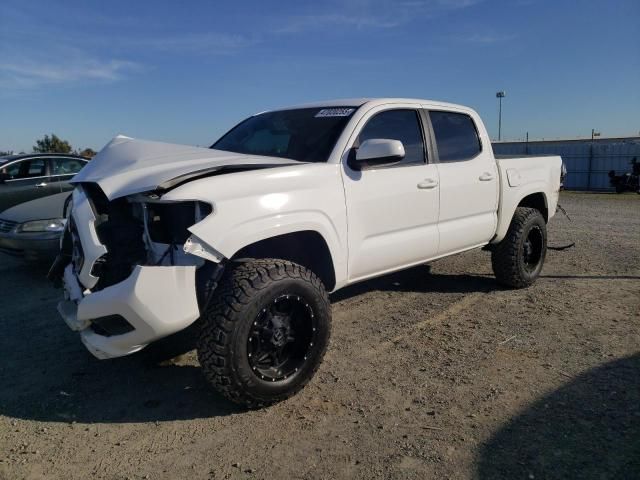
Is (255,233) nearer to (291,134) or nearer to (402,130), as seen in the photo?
(291,134)

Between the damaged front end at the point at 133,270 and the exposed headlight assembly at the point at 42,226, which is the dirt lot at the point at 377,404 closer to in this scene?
the damaged front end at the point at 133,270

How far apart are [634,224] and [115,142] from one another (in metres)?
10.5


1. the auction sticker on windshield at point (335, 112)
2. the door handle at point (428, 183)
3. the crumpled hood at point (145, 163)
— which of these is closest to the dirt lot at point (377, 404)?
the door handle at point (428, 183)

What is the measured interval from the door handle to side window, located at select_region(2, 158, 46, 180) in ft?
22.9

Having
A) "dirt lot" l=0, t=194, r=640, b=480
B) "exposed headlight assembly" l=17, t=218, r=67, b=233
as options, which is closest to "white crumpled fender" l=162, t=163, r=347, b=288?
"dirt lot" l=0, t=194, r=640, b=480

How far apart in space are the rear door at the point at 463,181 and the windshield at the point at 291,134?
3.44ft

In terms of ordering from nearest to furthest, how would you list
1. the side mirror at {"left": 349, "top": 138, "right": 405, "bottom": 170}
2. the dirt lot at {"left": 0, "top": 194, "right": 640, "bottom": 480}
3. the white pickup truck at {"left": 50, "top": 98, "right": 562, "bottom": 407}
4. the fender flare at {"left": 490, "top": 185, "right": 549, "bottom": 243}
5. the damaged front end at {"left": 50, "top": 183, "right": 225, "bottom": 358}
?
the dirt lot at {"left": 0, "top": 194, "right": 640, "bottom": 480} < the damaged front end at {"left": 50, "top": 183, "right": 225, "bottom": 358} < the white pickup truck at {"left": 50, "top": 98, "right": 562, "bottom": 407} < the side mirror at {"left": 349, "top": 138, "right": 405, "bottom": 170} < the fender flare at {"left": 490, "top": 185, "right": 549, "bottom": 243}

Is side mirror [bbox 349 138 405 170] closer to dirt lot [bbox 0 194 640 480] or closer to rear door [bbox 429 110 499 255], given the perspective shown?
rear door [bbox 429 110 499 255]

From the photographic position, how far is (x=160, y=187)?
9.10 ft

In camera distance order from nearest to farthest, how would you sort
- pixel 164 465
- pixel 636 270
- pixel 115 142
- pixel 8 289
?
pixel 164 465 → pixel 115 142 → pixel 8 289 → pixel 636 270

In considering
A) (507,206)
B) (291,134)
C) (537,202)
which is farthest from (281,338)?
(537,202)

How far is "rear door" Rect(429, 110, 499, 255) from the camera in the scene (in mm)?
4461

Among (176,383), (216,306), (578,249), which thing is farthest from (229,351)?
(578,249)

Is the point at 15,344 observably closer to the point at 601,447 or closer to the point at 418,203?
the point at 418,203
